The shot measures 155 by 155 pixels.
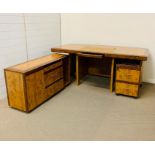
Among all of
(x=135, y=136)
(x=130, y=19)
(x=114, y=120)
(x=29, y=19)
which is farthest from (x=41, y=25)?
(x=135, y=136)

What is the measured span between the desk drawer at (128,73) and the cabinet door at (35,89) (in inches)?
50.3

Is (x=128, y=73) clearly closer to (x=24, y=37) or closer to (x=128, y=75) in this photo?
(x=128, y=75)

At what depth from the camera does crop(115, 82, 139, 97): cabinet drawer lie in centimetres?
297

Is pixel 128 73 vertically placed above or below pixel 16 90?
above

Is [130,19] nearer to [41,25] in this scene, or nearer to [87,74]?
[87,74]

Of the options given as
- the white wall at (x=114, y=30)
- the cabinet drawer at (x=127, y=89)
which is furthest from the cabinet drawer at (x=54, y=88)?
the white wall at (x=114, y=30)

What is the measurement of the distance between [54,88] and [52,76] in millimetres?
231

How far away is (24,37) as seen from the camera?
3.19 m

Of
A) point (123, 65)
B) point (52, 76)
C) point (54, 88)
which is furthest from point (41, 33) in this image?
point (123, 65)

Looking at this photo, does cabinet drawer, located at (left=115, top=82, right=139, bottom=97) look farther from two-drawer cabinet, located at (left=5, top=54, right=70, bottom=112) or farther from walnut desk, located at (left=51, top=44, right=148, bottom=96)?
two-drawer cabinet, located at (left=5, top=54, right=70, bottom=112)

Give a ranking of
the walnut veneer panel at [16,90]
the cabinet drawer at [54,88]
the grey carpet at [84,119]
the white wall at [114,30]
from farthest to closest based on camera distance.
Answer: the white wall at [114,30] < the cabinet drawer at [54,88] < the walnut veneer panel at [16,90] < the grey carpet at [84,119]

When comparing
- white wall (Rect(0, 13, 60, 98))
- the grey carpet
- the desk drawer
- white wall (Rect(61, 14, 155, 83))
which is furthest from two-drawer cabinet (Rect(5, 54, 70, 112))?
white wall (Rect(61, 14, 155, 83))

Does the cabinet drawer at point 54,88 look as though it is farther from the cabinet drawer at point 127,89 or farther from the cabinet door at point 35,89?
the cabinet drawer at point 127,89

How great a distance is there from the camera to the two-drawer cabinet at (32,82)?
2.46 m
